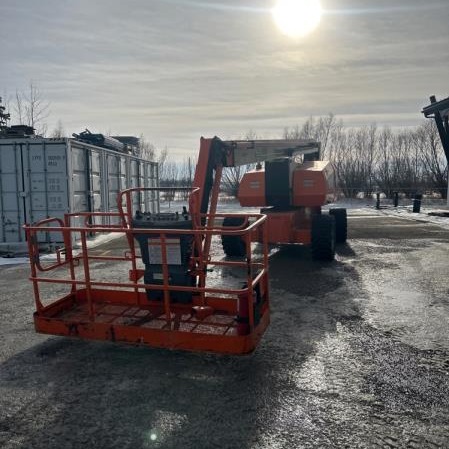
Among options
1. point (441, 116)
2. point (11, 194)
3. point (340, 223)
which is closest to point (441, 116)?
point (441, 116)

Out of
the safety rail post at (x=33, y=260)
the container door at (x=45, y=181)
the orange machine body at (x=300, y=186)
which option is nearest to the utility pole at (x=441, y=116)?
the orange machine body at (x=300, y=186)

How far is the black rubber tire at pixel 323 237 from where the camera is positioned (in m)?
8.66

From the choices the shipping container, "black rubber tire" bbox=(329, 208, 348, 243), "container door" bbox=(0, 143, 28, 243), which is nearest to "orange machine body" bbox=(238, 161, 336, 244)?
"black rubber tire" bbox=(329, 208, 348, 243)

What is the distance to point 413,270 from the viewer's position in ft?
26.5

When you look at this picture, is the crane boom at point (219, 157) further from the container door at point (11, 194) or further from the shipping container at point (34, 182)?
the container door at point (11, 194)

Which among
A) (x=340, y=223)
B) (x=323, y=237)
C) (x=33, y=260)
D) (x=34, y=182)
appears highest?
(x=34, y=182)

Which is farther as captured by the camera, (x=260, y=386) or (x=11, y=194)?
(x=11, y=194)

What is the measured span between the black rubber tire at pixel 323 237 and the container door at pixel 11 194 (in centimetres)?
818

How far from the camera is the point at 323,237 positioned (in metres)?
8.81

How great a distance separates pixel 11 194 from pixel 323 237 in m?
8.78

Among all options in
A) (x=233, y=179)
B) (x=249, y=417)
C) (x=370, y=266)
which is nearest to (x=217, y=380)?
(x=249, y=417)

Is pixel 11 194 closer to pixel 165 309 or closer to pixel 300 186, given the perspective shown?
pixel 300 186

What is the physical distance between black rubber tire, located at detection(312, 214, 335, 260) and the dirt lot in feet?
9.01

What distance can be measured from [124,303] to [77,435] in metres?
2.35
